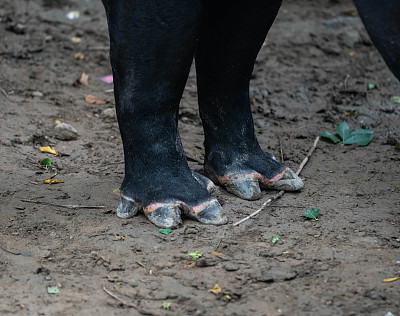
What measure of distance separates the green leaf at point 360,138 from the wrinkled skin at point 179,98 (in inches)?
24.1

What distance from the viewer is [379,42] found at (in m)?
1.90

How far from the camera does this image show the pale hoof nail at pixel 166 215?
2.31 metres

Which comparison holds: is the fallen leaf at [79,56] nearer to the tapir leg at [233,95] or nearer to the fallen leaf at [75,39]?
the fallen leaf at [75,39]

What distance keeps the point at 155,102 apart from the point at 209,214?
44cm

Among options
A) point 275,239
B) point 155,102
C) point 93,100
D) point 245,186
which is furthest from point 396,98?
point 155,102

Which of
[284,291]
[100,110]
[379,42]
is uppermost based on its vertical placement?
[379,42]

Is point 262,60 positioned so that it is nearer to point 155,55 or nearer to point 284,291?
point 155,55

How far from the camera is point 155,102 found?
7.51 ft

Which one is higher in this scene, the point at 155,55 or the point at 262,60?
the point at 155,55

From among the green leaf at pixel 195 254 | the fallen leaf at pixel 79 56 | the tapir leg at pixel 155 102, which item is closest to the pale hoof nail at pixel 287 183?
the tapir leg at pixel 155 102

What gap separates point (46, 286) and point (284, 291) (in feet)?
2.29

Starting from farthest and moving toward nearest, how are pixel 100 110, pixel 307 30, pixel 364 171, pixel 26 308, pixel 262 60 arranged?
pixel 307 30 → pixel 262 60 → pixel 100 110 → pixel 364 171 → pixel 26 308

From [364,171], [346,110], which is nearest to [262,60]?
[346,110]

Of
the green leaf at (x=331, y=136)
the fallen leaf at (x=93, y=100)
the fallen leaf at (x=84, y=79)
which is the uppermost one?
the green leaf at (x=331, y=136)
